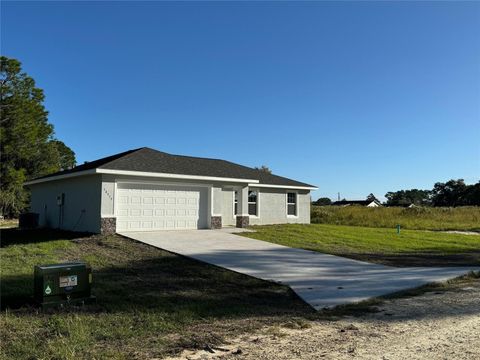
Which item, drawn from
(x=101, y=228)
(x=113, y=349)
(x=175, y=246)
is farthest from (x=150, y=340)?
(x=101, y=228)

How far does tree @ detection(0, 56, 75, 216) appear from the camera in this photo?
35.9m

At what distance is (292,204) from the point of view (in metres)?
27.3

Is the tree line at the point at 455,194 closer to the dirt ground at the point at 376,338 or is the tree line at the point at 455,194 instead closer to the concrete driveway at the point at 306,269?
the concrete driveway at the point at 306,269

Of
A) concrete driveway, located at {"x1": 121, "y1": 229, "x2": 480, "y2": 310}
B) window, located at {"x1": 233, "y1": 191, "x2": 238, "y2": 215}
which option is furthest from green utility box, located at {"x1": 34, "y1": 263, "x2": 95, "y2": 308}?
window, located at {"x1": 233, "y1": 191, "x2": 238, "y2": 215}

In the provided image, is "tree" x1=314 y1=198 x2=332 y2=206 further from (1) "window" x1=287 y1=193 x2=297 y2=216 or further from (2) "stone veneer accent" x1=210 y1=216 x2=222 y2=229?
(2) "stone veneer accent" x1=210 y1=216 x2=222 y2=229

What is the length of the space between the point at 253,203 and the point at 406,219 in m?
14.6

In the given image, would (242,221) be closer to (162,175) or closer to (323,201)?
(162,175)

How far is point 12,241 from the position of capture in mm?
16078

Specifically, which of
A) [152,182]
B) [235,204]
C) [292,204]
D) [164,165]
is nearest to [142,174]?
[152,182]

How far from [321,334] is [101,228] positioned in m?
12.1

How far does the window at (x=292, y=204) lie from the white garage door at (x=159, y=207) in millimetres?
8481

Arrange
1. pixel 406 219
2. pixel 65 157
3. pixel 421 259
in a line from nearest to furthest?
pixel 421 259 < pixel 406 219 < pixel 65 157

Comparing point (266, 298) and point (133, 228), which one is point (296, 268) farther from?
point (133, 228)

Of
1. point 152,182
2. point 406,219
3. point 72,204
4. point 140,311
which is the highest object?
point 152,182
